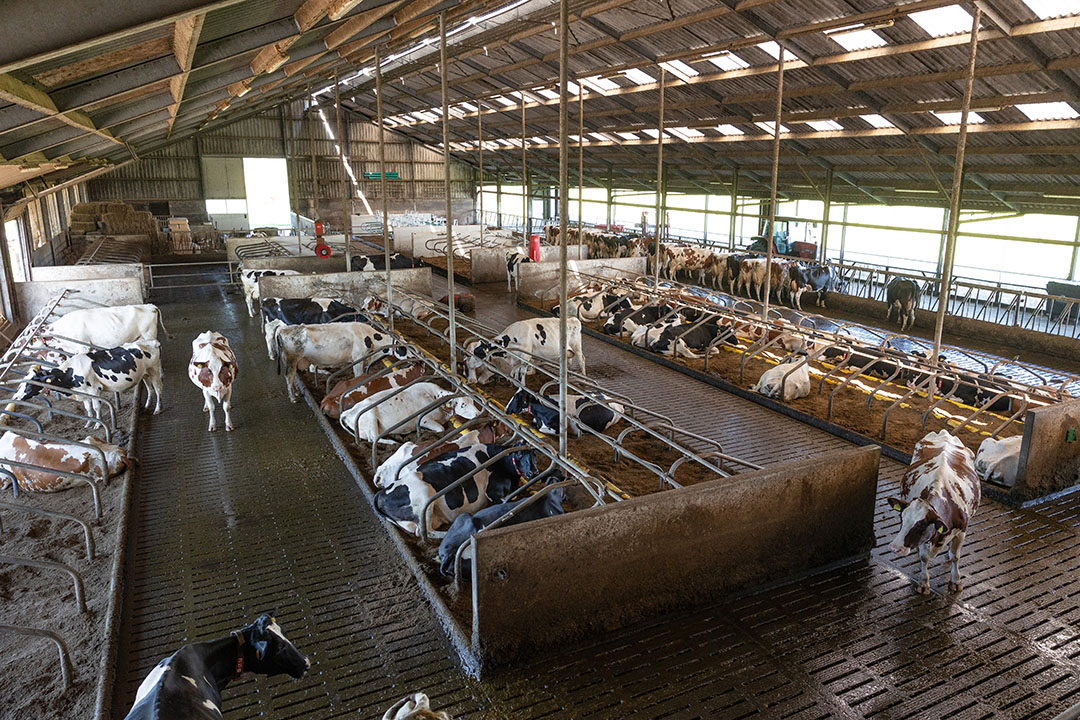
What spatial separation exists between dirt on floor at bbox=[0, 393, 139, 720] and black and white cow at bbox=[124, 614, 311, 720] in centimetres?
95

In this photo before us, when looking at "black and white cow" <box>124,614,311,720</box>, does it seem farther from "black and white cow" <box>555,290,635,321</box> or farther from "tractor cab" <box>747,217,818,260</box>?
"tractor cab" <box>747,217,818,260</box>

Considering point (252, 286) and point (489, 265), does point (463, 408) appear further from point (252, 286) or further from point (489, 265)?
point (489, 265)

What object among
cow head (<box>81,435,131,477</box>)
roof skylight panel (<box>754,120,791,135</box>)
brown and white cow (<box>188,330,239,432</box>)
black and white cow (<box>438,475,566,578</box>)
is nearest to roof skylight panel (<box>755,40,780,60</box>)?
roof skylight panel (<box>754,120,791,135</box>)

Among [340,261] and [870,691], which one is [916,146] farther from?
[870,691]

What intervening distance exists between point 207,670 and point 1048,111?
1588 centimetres

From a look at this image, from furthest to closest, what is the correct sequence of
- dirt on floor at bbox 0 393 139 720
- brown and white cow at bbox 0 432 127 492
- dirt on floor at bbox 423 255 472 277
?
1. dirt on floor at bbox 423 255 472 277
2. brown and white cow at bbox 0 432 127 492
3. dirt on floor at bbox 0 393 139 720

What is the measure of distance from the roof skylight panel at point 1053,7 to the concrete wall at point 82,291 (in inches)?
610

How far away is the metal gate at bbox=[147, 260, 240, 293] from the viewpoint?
18.8m

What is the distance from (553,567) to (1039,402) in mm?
6776

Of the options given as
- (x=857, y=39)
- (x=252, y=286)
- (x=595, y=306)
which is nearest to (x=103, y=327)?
(x=252, y=286)

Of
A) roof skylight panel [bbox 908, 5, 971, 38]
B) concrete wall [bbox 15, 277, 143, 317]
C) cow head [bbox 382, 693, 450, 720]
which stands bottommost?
cow head [bbox 382, 693, 450, 720]

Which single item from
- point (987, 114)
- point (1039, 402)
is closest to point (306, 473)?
point (1039, 402)

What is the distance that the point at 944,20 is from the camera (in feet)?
38.1

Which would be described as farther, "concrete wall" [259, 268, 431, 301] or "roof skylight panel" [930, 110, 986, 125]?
"roof skylight panel" [930, 110, 986, 125]
